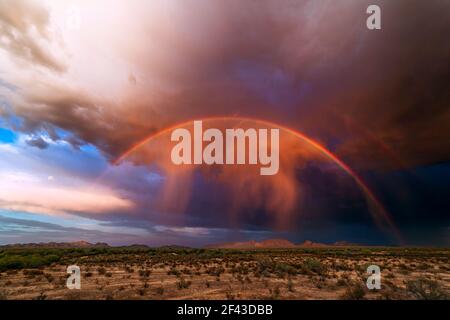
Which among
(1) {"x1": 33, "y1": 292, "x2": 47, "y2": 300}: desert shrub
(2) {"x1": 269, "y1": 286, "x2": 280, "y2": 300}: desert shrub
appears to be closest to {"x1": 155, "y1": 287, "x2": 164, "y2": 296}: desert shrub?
(1) {"x1": 33, "y1": 292, "x2": 47, "y2": 300}: desert shrub

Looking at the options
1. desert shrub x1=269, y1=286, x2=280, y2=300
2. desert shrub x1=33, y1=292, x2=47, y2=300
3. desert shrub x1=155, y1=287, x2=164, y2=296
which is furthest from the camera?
desert shrub x1=155, y1=287, x2=164, y2=296

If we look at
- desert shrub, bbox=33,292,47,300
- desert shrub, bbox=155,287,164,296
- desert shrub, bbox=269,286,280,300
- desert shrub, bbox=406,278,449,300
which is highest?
desert shrub, bbox=406,278,449,300

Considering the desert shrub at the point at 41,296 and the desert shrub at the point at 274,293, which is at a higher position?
the desert shrub at the point at 274,293

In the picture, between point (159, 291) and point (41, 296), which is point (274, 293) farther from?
point (41, 296)

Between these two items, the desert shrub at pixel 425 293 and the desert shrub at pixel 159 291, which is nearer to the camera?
the desert shrub at pixel 425 293

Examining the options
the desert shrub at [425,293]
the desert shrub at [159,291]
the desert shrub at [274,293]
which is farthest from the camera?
the desert shrub at [159,291]

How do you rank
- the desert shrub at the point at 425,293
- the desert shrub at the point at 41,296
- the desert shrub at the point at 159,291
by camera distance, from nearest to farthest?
the desert shrub at the point at 425,293
the desert shrub at the point at 41,296
the desert shrub at the point at 159,291

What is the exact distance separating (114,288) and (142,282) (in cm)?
291

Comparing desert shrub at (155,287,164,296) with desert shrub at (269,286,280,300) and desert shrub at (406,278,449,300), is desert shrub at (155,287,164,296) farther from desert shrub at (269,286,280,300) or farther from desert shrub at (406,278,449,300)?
desert shrub at (406,278,449,300)

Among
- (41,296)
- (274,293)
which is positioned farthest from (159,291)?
(274,293)

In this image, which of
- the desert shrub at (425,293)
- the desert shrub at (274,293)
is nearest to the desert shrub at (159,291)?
the desert shrub at (274,293)

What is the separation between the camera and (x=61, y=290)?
2078 cm

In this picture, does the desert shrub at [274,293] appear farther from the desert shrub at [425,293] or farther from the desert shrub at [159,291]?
the desert shrub at [425,293]
